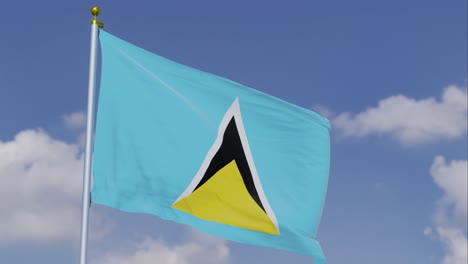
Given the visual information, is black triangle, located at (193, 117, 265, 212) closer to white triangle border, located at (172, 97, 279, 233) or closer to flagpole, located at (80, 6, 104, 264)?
white triangle border, located at (172, 97, 279, 233)

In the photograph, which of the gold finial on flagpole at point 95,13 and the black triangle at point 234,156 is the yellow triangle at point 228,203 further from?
the gold finial on flagpole at point 95,13

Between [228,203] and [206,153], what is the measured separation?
1052mm

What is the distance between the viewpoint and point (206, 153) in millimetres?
14953

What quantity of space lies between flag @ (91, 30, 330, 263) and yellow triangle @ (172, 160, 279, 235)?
0.06ft

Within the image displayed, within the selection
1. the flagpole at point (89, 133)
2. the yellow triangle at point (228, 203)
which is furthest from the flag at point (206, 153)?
the flagpole at point (89, 133)

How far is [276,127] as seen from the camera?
1587 centimetres

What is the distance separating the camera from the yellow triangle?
14.4 m

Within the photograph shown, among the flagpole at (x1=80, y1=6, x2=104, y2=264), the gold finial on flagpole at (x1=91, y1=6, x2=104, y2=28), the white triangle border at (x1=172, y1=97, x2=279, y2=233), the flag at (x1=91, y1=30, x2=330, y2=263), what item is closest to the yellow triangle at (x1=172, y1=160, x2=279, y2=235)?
the flag at (x1=91, y1=30, x2=330, y2=263)

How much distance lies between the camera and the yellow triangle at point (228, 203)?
14422 millimetres

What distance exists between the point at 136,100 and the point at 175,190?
183 cm

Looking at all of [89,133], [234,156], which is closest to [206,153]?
[234,156]

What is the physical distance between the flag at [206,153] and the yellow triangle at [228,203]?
0.06 feet

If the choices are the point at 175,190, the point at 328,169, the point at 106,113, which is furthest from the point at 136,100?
the point at 328,169

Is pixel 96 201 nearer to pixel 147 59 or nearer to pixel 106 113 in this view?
pixel 106 113
